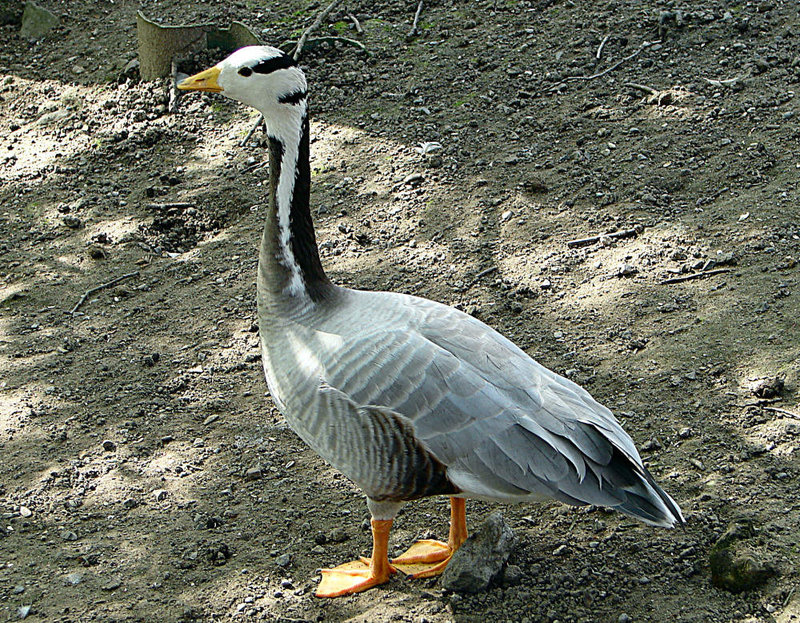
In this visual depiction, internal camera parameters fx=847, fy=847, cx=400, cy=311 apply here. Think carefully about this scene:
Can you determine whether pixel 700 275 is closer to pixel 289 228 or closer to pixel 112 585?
pixel 289 228

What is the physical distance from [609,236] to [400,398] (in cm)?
271

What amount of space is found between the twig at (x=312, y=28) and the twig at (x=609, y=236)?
3.50 m

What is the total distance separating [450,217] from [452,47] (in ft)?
8.28

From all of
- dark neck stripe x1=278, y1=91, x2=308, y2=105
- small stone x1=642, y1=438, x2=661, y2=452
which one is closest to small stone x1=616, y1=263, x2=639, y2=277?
small stone x1=642, y1=438, x2=661, y2=452

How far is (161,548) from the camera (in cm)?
399

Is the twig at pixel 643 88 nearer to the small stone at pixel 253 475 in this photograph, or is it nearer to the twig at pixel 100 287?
the twig at pixel 100 287

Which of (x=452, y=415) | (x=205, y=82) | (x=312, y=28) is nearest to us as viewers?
(x=452, y=415)

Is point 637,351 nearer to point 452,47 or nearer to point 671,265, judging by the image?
point 671,265

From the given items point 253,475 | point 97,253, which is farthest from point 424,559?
point 97,253

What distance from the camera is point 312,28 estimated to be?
8.03 metres

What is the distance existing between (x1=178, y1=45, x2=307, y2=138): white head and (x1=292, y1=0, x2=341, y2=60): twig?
4.06m

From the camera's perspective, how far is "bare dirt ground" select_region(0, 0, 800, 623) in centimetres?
374

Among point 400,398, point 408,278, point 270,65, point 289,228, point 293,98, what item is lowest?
point 408,278

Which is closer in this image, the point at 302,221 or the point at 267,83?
the point at 267,83
